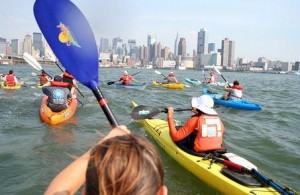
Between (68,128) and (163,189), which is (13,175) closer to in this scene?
(68,128)

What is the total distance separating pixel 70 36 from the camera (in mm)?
2791

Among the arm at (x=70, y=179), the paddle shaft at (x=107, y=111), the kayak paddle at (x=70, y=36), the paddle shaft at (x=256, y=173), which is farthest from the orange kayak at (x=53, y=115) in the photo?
the arm at (x=70, y=179)

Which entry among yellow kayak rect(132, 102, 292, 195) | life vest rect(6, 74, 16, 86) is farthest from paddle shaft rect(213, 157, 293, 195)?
life vest rect(6, 74, 16, 86)

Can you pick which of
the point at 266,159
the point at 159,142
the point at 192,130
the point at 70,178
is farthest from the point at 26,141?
the point at 70,178

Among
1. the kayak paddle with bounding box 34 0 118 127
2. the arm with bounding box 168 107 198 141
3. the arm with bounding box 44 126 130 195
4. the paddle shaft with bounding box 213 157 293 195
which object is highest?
the kayak paddle with bounding box 34 0 118 127

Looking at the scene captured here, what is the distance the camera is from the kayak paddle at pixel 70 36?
276cm

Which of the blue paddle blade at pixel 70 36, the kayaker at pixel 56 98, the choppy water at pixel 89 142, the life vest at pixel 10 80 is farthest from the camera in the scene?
the life vest at pixel 10 80

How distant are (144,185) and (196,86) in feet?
85.0

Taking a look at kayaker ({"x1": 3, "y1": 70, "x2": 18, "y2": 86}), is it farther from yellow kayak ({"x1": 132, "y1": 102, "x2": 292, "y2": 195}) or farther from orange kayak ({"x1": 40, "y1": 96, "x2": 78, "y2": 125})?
yellow kayak ({"x1": 132, "y1": 102, "x2": 292, "y2": 195})

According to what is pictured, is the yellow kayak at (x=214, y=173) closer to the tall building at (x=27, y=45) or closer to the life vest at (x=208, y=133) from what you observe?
the life vest at (x=208, y=133)

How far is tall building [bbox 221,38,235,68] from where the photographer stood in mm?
149625

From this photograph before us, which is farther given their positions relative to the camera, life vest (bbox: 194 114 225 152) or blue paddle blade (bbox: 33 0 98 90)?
life vest (bbox: 194 114 225 152)

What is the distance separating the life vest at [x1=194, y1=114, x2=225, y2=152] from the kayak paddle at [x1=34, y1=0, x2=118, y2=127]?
330 cm

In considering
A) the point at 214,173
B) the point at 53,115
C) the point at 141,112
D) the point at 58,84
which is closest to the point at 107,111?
the point at 141,112
